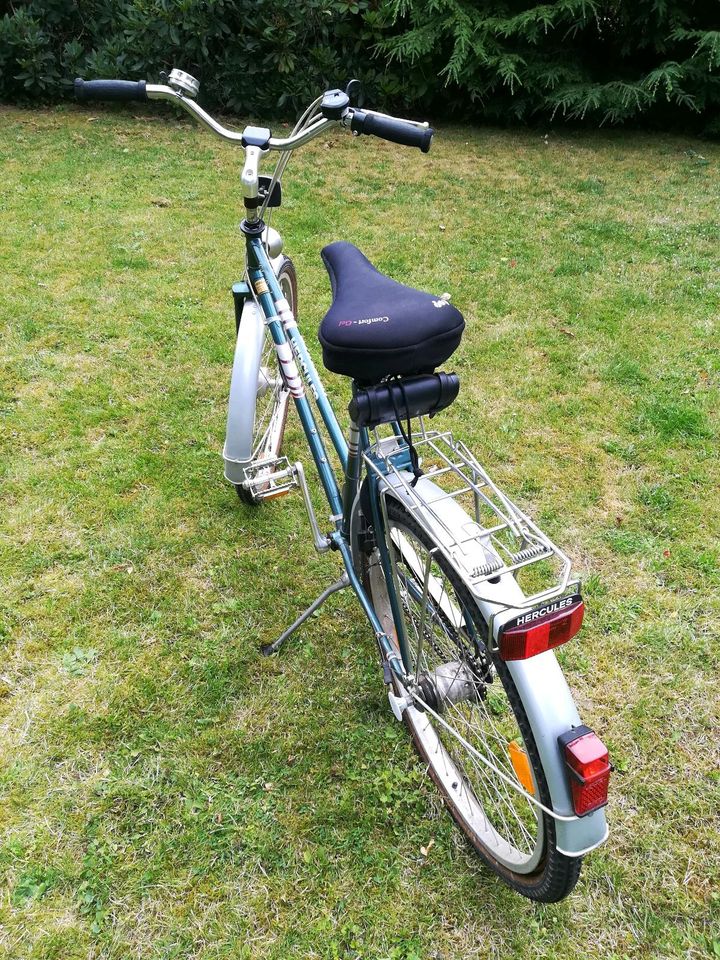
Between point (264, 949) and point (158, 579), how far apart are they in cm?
140

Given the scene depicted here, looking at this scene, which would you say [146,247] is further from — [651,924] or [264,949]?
[651,924]

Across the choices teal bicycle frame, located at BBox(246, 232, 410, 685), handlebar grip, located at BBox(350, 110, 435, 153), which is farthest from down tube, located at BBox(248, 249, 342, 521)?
handlebar grip, located at BBox(350, 110, 435, 153)

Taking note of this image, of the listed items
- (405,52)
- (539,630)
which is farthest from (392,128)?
(405,52)

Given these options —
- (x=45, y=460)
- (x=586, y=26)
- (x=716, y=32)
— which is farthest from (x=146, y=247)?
(x=716, y=32)

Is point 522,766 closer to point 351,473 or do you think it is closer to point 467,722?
point 467,722

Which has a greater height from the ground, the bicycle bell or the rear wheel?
the bicycle bell

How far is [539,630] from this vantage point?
53.8 inches

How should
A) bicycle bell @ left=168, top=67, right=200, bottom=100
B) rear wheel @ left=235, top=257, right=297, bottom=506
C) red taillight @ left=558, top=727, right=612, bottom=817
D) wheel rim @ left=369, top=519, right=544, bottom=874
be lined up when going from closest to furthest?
red taillight @ left=558, top=727, right=612, bottom=817 < wheel rim @ left=369, top=519, right=544, bottom=874 < bicycle bell @ left=168, top=67, right=200, bottom=100 < rear wheel @ left=235, top=257, right=297, bottom=506

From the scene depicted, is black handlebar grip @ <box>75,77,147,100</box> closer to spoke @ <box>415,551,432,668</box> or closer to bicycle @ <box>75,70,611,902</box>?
bicycle @ <box>75,70,611,902</box>

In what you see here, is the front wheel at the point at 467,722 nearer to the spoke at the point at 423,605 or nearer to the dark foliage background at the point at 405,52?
the spoke at the point at 423,605

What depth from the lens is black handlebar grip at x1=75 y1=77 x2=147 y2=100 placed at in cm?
216

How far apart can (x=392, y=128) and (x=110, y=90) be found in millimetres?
1016

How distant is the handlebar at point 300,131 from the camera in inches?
74.6

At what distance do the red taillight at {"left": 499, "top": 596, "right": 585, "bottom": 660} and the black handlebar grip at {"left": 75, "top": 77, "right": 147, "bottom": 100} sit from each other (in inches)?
77.5
